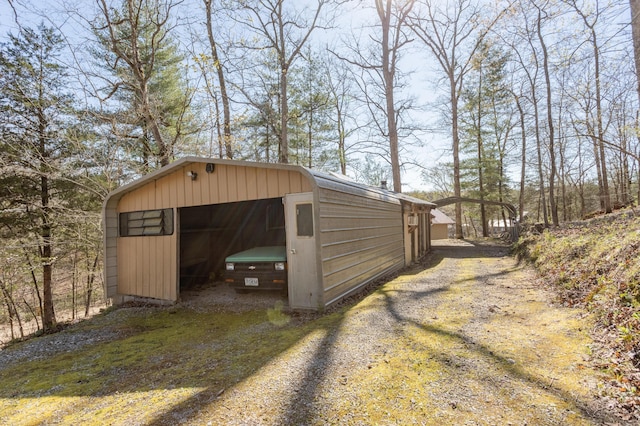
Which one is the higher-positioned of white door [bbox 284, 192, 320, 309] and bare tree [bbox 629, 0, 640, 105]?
bare tree [bbox 629, 0, 640, 105]

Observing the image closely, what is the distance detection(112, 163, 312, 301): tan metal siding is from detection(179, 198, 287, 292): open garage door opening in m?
0.68

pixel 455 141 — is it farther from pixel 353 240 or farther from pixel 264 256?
pixel 264 256

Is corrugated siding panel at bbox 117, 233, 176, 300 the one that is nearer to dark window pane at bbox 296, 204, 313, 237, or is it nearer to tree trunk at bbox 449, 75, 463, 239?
dark window pane at bbox 296, 204, 313, 237

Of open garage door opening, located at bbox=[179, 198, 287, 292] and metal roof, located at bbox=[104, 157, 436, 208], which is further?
open garage door opening, located at bbox=[179, 198, 287, 292]

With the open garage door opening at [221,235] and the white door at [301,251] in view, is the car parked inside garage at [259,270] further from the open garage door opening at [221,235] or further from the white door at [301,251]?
the white door at [301,251]

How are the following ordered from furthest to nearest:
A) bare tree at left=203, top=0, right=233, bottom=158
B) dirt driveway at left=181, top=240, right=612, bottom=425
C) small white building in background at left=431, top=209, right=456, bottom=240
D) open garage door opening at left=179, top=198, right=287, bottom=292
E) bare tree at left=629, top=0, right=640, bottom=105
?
small white building in background at left=431, top=209, right=456, bottom=240, bare tree at left=203, top=0, right=233, bottom=158, open garage door opening at left=179, top=198, right=287, bottom=292, bare tree at left=629, top=0, right=640, bottom=105, dirt driveway at left=181, top=240, right=612, bottom=425

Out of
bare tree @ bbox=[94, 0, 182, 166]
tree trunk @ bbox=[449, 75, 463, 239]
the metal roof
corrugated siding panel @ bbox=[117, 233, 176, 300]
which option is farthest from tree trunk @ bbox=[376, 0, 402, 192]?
corrugated siding panel @ bbox=[117, 233, 176, 300]

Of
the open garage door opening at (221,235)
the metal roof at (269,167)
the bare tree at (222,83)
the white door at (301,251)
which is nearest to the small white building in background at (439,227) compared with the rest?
the bare tree at (222,83)

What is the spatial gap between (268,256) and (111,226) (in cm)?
422

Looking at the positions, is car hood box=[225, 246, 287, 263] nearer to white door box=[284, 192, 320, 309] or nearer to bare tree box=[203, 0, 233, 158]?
white door box=[284, 192, 320, 309]

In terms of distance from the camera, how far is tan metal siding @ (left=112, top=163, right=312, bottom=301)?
5.82 meters

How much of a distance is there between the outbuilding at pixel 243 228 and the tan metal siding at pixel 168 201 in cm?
2

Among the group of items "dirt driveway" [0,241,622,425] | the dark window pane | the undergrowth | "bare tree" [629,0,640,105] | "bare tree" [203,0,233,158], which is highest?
"bare tree" [203,0,233,158]

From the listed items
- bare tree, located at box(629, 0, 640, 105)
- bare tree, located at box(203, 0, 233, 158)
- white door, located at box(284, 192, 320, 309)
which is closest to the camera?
white door, located at box(284, 192, 320, 309)
